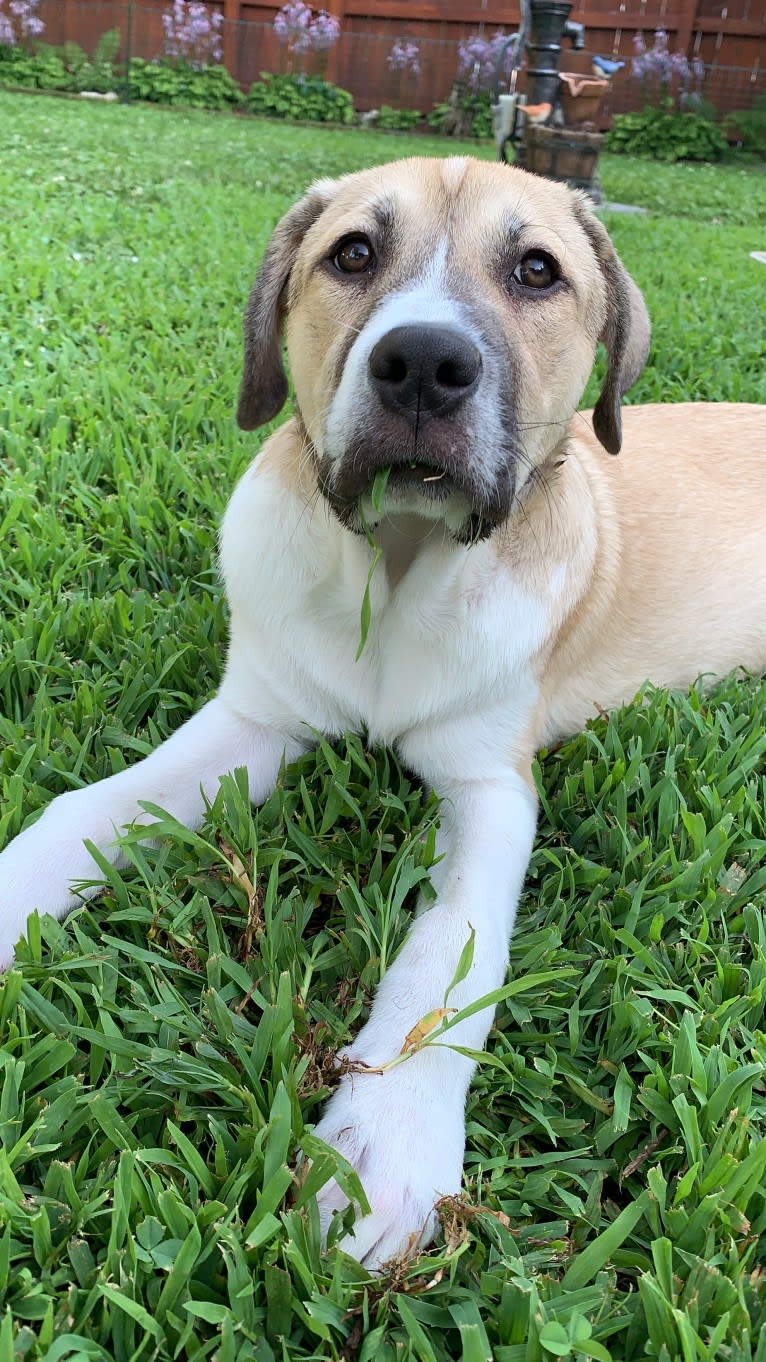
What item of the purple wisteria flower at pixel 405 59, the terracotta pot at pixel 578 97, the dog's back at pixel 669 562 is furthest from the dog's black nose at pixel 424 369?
the purple wisteria flower at pixel 405 59

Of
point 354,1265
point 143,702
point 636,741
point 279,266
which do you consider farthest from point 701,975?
point 279,266

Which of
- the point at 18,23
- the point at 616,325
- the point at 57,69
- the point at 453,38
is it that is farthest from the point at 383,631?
the point at 453,38

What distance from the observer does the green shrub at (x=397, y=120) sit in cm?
1847

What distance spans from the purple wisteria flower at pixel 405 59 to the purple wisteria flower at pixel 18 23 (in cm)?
603

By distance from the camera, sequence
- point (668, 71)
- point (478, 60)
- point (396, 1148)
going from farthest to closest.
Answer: point (668, 71) < point (478, 60) < point (396, 1148)

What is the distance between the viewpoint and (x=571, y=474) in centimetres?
288

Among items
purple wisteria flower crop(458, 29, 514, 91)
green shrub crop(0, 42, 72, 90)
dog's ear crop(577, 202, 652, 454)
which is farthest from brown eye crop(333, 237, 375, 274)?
purple wisteria flower crop(458, 29, 514, 91)

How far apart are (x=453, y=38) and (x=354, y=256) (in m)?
20.1

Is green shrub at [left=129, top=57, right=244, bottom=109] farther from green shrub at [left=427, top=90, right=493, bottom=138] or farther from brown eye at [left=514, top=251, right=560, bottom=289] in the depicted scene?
brown eye at [left=514, top=251, right=560, bottom=289]

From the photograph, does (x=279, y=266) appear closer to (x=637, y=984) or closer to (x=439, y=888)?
(x=439, y=888)

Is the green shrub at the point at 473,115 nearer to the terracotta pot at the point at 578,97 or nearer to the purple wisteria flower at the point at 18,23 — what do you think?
the purple wisteria flower at the point at 18,23

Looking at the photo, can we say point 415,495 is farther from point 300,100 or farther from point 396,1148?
point 300,100

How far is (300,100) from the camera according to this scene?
59.8ft

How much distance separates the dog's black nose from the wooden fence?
64.8 feet
